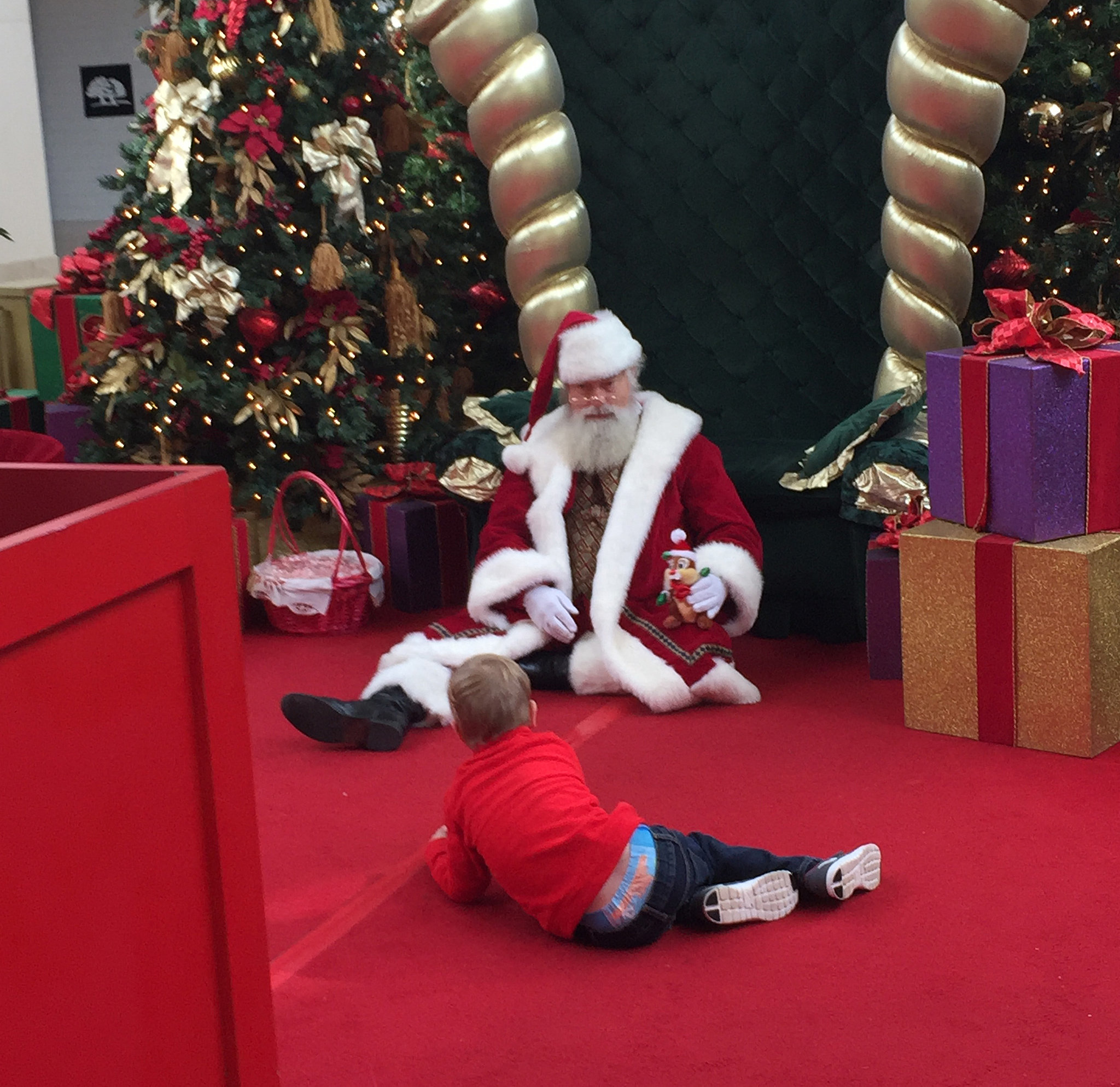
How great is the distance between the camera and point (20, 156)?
25.5 feet

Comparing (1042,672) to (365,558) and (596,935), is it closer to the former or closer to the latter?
(596,935)

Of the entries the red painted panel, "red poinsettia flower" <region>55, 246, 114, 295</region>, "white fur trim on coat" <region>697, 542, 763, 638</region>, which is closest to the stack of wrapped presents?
"white fur trim on coat" <region>697, 542, 763, 638</region>

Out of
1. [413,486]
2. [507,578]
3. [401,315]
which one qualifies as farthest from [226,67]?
[507,578]

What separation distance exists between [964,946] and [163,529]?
1.54 metres

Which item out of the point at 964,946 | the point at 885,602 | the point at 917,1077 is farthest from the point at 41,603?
the point at 885,602

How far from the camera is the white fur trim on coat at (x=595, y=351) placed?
3.58m

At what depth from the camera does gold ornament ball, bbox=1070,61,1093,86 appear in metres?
3.94

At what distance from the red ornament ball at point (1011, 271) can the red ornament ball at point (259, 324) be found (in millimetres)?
2007

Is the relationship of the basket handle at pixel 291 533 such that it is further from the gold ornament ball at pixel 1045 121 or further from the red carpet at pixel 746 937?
the gold ornament ball at pixel 1045 121

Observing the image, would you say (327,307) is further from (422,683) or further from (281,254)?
(422,683)

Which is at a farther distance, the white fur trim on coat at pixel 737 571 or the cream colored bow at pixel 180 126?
the cream colored bow at pixel 180 126

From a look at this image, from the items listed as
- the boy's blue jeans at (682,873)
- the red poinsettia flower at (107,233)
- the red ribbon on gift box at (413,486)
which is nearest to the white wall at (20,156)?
the red poinsettia flower at (107,233)

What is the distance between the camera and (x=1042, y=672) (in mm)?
3117

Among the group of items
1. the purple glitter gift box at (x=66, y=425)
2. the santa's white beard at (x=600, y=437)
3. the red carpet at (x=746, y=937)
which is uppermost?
the santa's white beard at (x=600, y=437)
